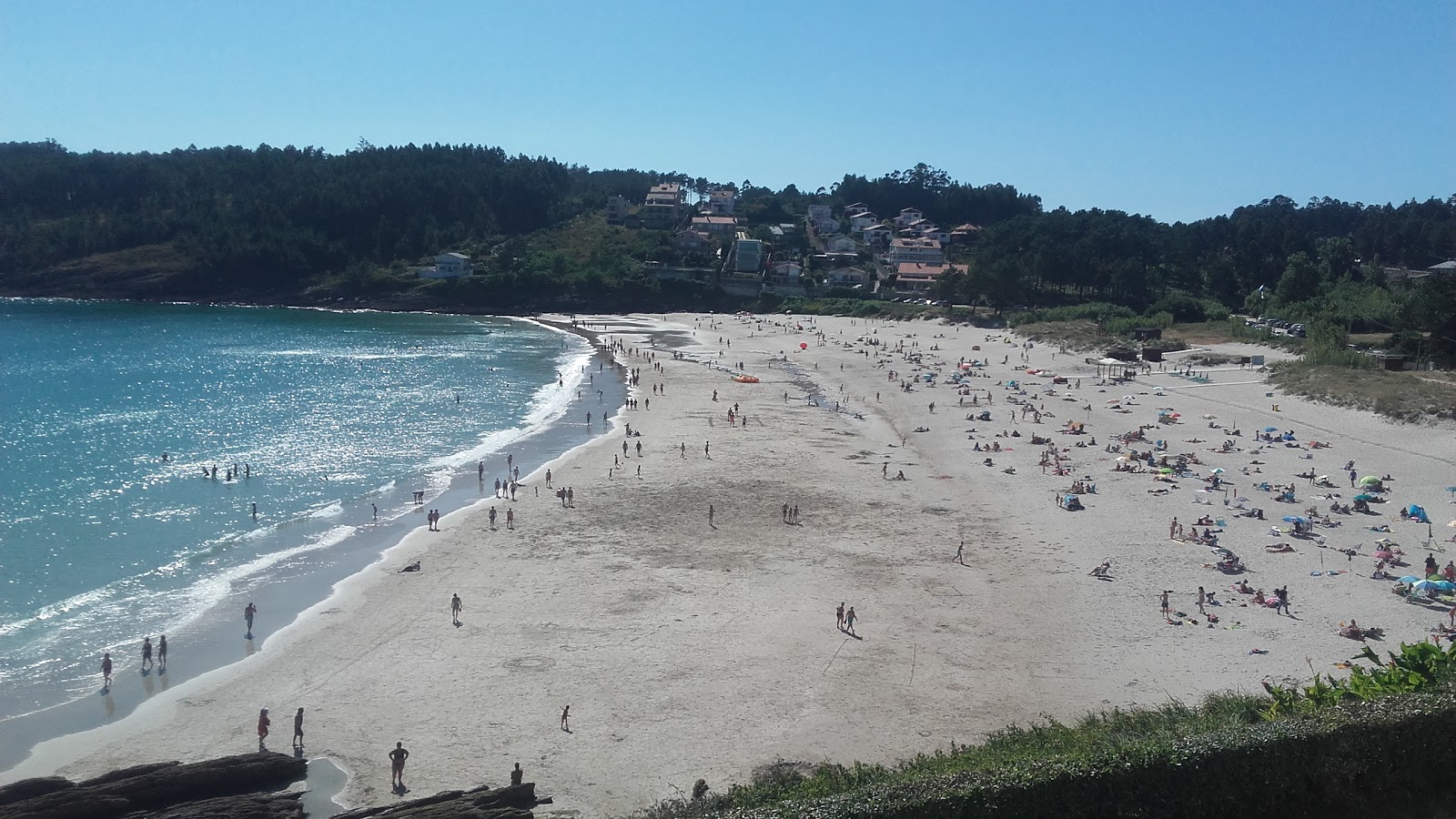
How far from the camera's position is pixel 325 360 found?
2361 inches

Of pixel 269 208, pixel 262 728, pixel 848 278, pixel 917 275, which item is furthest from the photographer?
pixel 269 208

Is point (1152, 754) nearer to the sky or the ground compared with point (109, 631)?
nearer to the sky

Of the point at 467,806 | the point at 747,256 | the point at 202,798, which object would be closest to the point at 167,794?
the point at 202,798

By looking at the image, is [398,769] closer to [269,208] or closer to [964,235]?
[964,235]

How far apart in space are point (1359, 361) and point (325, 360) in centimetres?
5506

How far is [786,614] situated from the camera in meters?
17.9

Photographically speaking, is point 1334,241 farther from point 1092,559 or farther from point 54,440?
point 54,440

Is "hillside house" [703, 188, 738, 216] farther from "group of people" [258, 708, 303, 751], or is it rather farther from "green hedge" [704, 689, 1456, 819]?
"green hedge" [704, 689, 1456, 819]

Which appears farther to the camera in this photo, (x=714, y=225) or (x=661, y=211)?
(x=661, y=211)

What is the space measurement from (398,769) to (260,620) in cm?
753

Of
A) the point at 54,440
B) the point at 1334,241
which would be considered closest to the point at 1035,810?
the point at 54,440

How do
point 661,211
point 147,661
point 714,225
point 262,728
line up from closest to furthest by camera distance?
1. point 262,728
2. point 147,661
3. point 714,225
4. point 661,211

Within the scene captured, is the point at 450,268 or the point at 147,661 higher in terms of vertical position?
the point at 450,268

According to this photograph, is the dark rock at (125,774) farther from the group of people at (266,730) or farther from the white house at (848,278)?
the white house at (848,278)
